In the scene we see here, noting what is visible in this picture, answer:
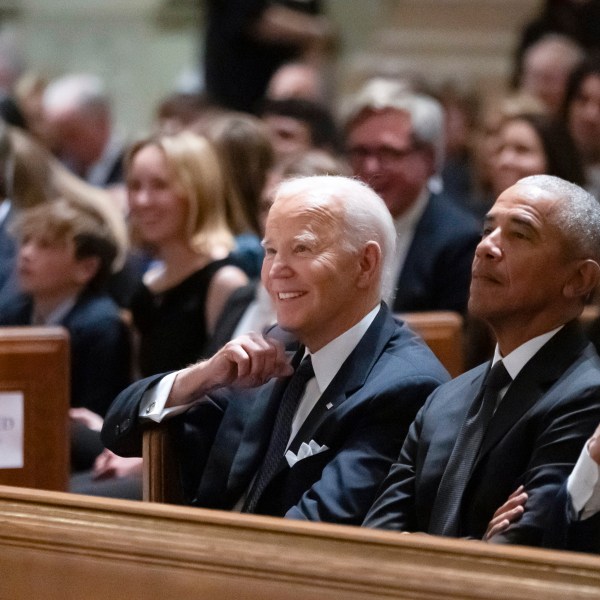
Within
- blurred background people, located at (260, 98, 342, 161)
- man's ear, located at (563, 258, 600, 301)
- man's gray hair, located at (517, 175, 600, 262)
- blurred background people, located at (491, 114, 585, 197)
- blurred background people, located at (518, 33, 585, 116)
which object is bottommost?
blurred background people, located at (260, 98, 342, 161)

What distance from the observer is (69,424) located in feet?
11.5

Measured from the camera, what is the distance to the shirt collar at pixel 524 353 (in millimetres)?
2291

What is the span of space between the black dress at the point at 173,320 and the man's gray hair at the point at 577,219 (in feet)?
5.05

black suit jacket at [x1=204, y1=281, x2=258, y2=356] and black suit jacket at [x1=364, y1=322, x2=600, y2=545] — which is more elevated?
black suit jacket at [x1=364, y1=322, x2=600, y2=545]

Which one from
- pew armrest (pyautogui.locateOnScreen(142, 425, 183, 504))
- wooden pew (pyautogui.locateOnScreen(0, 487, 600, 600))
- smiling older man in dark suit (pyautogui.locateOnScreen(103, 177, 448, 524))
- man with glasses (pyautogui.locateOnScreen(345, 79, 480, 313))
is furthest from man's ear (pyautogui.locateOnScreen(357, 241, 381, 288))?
man with glasses (pyautogui.locateOnScreen(345, 79, 480, 313))

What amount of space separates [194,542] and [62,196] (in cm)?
276

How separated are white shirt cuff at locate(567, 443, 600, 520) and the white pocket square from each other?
55 cm

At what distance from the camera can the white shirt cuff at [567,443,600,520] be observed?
2.03 m

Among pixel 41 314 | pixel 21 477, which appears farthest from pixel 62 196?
pixel 21 477

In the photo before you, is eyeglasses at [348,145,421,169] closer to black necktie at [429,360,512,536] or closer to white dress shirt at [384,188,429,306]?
white dress shirt at [384,188,429,306]

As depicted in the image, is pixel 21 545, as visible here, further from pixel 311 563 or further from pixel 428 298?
pixel 428 298

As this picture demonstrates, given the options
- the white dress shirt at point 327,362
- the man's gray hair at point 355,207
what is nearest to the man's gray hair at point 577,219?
the man's gray hair at point 355,207

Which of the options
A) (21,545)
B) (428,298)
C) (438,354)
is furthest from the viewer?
(428,298)

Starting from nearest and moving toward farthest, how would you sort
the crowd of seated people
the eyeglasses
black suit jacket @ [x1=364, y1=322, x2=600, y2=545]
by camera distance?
1. black suit jacket @ [x1=364, y1=322, x2=600, y2=545]
2. the crowd of seated people
3. the eyeglasses
